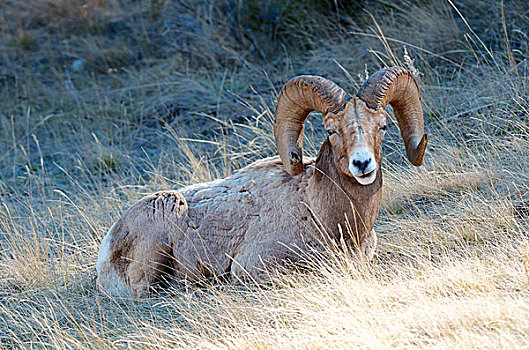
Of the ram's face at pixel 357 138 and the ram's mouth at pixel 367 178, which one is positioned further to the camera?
the ram's mouth at pixel 367 178

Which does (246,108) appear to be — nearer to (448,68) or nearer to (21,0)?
(448,68)

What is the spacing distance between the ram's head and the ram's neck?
0.15 metres

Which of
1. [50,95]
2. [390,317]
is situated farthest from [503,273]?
[50,95]

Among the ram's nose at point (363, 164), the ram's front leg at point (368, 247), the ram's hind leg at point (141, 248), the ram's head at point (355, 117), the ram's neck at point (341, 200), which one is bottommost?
the ram's hind leg at point (141, 248)

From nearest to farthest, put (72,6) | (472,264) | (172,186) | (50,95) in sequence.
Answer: (472,264) → (172,186) → (50,95) → (72,6)

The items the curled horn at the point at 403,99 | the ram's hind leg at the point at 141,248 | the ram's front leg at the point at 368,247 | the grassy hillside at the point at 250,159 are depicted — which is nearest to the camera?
the grassy hillside at the point at 250,159

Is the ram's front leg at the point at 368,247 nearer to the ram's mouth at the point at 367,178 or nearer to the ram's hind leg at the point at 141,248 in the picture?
the ram's mouth at the point at 367,178

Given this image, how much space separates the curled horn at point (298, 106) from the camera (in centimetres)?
461

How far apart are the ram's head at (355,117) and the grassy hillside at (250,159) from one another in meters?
0.75

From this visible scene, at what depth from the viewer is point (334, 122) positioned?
15.0 ft

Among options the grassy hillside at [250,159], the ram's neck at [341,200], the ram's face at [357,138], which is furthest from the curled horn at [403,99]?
the grassy hillside at [250,159]

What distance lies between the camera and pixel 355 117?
14.7ft

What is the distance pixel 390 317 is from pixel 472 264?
42.5 inches

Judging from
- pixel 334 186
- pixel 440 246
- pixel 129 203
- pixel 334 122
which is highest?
pixel 334 122
